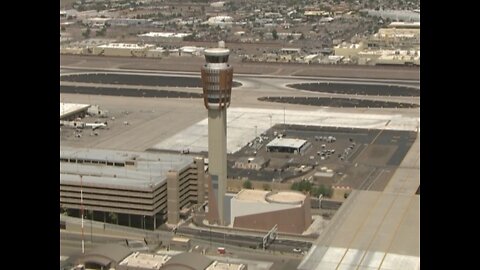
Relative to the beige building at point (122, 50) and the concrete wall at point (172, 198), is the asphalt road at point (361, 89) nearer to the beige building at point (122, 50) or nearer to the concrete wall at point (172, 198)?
the beige building at point (122, 50)

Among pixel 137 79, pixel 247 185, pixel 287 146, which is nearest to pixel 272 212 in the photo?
pixel 247 185

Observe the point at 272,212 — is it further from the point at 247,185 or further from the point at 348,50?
the point at 348,50

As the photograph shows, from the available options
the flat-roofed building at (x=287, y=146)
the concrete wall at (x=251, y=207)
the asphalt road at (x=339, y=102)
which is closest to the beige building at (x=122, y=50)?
the asphalt road at (x=339, y=102)

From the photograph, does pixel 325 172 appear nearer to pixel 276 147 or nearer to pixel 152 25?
pixel 276 147

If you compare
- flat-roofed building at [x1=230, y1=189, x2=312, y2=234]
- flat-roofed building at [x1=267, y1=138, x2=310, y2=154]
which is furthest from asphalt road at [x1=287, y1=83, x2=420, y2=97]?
flat-roofed building at [x1=230, y1=189, x2=312, y2=234]

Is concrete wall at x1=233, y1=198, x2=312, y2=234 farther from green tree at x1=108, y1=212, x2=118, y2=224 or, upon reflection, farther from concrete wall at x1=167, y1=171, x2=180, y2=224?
green tree at x1=108, y1=212, x2=118, y2=224

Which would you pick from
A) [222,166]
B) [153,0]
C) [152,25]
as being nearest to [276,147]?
[222,166]
